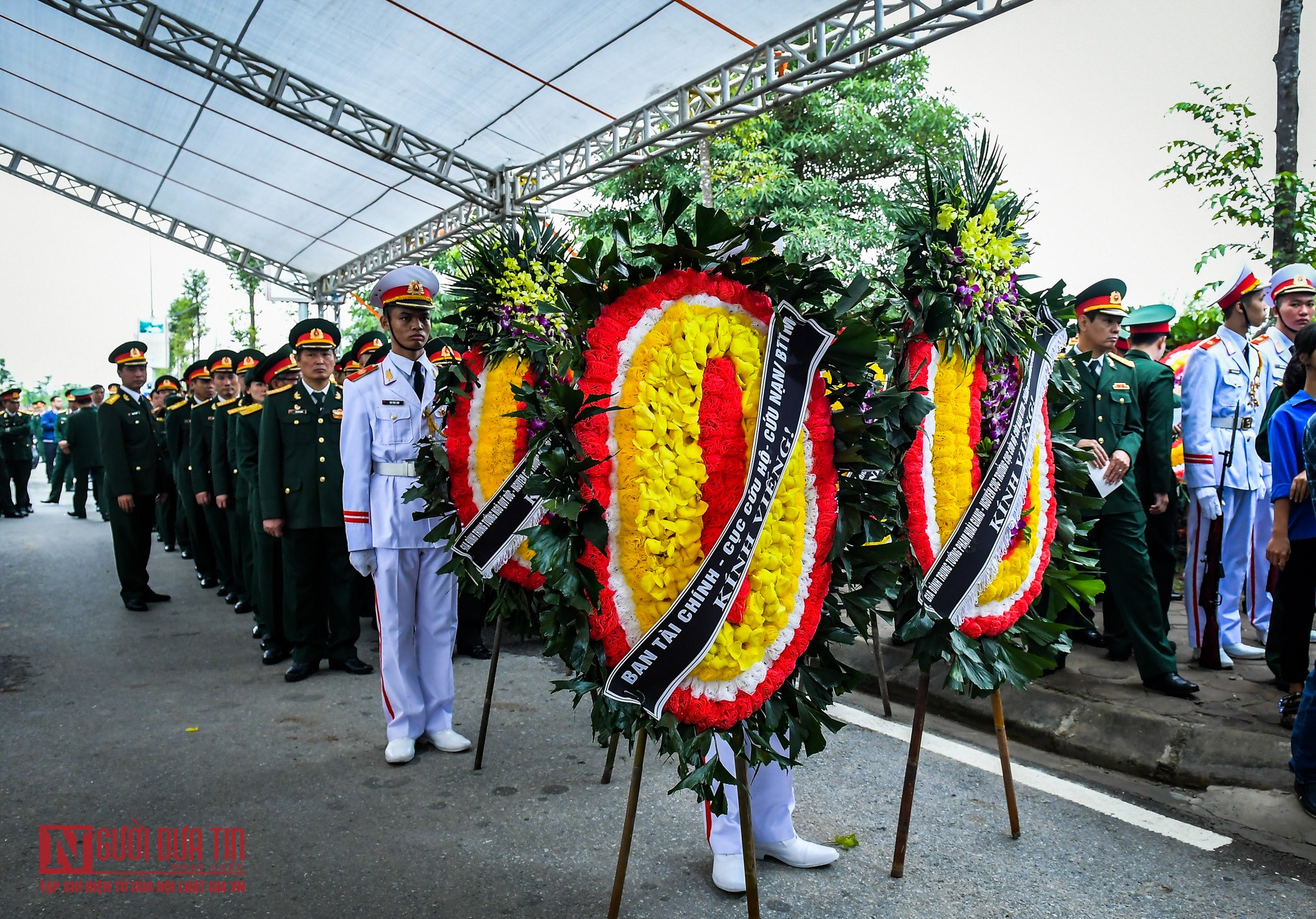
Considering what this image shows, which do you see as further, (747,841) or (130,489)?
(130,489)

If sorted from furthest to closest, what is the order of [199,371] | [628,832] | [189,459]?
[199,371] → [189,459] → [628,832]

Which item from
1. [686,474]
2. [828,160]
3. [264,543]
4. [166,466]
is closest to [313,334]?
[264,543]

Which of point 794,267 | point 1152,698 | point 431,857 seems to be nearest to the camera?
point 794,267

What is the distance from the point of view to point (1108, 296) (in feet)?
15.8

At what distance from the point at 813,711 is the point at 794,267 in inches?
48.4

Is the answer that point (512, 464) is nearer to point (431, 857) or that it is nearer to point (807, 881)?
point (431, 857)

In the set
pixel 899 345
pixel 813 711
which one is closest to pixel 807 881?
pixel 813 711

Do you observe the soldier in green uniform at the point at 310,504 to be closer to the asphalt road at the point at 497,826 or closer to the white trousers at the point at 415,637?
the asphalt road at the point at 497,826

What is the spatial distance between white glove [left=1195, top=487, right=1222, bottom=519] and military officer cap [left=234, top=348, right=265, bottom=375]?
7.13 metres

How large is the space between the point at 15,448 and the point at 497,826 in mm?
17235

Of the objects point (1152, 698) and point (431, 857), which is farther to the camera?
point (1152, 698)

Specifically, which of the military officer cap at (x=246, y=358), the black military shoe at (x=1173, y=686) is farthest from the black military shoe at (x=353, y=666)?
the black military shoe at (x=1173, y=686)

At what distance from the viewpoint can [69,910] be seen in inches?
117

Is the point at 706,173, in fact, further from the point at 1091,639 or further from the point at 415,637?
the point at 415,637
